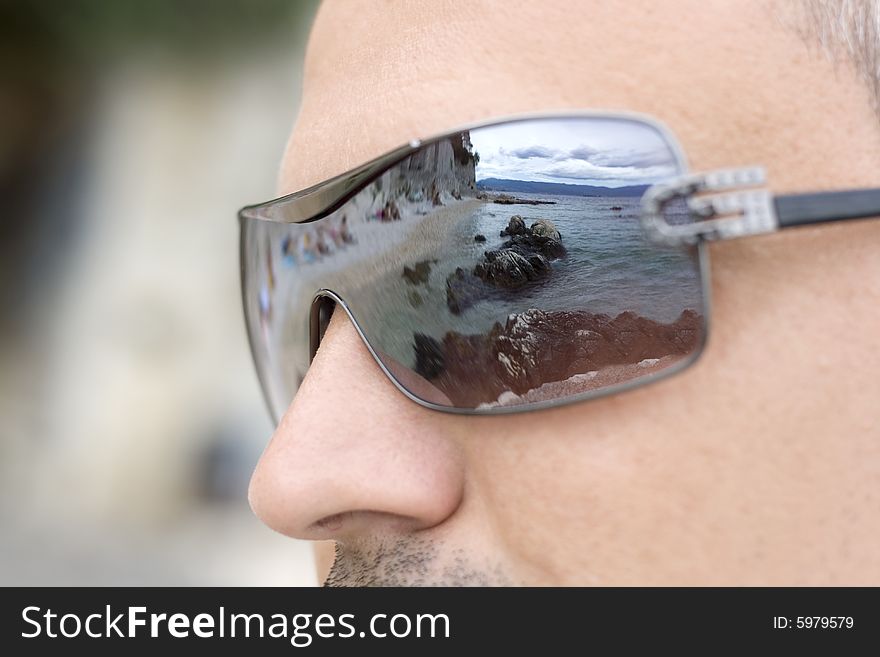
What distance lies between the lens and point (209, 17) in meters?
4.88

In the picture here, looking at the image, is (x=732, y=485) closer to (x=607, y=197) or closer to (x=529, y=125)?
(x=607, y=197)

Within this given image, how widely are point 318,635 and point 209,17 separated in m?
4.71

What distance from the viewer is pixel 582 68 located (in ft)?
2.87

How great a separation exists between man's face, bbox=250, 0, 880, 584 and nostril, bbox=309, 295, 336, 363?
27 cm

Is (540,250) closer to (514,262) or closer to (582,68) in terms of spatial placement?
(514,262)

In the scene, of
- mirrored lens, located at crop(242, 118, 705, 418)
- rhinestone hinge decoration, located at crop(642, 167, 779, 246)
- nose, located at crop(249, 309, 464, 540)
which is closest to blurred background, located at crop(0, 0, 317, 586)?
nose, located at crop(249, 309, 464, 540)

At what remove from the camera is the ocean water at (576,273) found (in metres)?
0.84

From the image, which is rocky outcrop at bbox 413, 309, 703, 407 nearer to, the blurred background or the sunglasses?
the sunglasses

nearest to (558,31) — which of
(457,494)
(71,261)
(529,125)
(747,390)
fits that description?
(529,125)

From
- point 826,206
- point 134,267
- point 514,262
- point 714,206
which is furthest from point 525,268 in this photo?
point 134,267

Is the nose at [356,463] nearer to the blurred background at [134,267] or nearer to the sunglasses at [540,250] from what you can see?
the sunglasses at [540,250]

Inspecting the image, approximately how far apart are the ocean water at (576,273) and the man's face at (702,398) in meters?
0.05

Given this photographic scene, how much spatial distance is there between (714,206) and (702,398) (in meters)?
0.20

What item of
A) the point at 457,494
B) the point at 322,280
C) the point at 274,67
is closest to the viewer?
the point at 457,494
